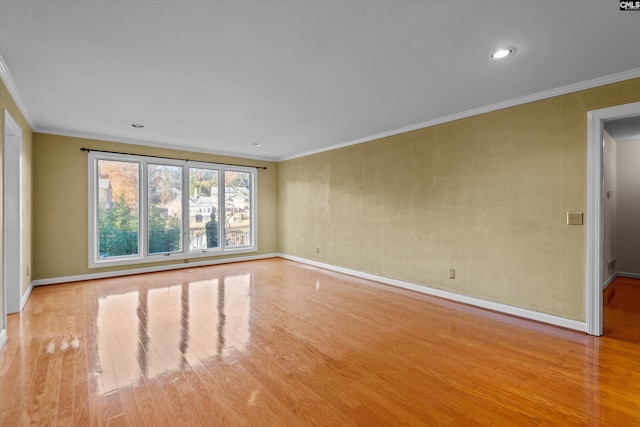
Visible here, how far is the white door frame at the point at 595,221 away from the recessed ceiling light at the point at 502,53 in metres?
1.33

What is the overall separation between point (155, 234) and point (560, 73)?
264 inches

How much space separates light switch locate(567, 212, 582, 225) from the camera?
3.07 meters

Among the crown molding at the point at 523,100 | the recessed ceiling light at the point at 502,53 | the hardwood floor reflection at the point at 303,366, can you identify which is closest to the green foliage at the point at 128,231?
the hardwood floor reflection at the point at 303,366

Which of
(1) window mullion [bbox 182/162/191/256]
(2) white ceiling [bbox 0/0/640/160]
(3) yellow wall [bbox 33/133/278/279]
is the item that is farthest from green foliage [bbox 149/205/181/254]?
(2) white ceiling [bbox 0/0/640/160]

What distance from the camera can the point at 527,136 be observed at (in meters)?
3.43

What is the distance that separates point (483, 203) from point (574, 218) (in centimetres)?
92

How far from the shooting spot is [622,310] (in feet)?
12.0

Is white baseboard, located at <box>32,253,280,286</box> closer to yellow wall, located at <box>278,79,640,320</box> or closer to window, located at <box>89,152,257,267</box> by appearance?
window, located at <box>89,152,257,267</box>

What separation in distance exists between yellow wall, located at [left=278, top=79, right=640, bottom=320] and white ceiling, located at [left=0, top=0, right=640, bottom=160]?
36 centimetres

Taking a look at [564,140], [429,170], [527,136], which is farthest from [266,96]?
[564,140]

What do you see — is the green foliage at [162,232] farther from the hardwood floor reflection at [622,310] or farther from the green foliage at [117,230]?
the hardwood floor reflection at [622,310]

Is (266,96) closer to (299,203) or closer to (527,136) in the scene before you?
(527,136)

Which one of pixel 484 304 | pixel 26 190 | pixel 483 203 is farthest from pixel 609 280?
pixel 26 190

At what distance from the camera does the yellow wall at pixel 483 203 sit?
314 centimetres
